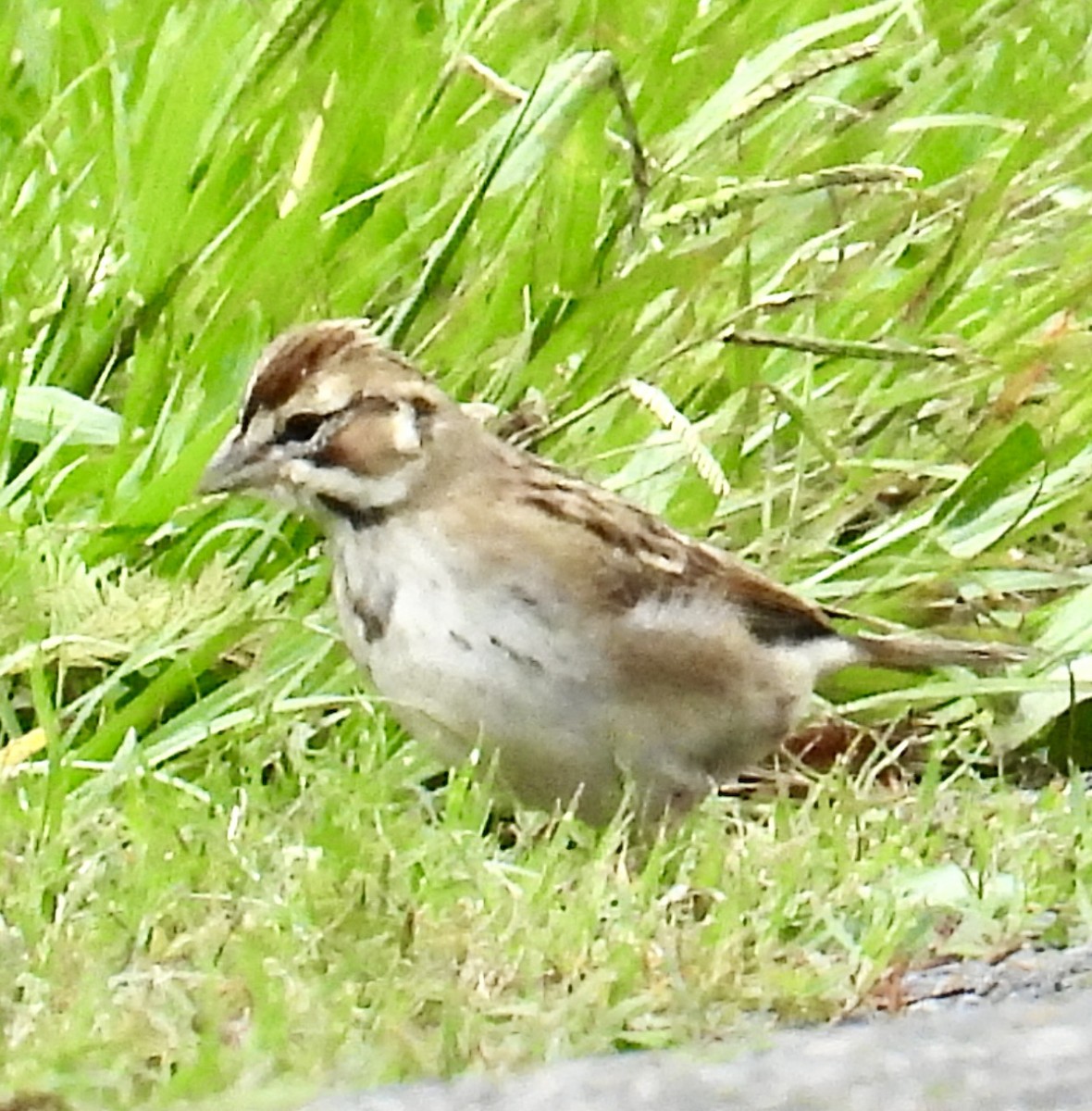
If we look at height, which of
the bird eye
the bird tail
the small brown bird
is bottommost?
the bird tail

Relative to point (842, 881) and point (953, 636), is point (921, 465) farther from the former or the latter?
point (842, 881)

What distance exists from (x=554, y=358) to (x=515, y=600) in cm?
97

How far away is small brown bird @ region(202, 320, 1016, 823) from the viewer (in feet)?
11.8

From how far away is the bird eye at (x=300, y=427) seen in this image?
151 inches

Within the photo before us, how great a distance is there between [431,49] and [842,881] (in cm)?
211

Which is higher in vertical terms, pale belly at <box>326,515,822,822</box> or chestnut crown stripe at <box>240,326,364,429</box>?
chestnut crown stripe at <box>240,326,364,429</box>

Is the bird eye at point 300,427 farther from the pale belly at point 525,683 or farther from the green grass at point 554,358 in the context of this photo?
the green grass at point 554,358

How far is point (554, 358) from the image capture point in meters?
4.55

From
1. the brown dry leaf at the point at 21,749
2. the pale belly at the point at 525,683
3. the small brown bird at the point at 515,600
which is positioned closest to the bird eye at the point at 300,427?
the small brown bird at the point at 515,600

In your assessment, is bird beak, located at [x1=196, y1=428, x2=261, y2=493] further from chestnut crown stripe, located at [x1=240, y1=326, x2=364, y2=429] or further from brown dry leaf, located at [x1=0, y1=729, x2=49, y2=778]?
brown dry leaf, located at [x1=0, y1=729, x2=49, y2=778]

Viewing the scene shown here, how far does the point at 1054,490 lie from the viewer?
4691 millimetres

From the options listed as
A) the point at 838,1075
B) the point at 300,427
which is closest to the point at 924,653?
the point at 300,427

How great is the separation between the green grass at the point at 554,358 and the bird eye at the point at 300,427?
0.31m

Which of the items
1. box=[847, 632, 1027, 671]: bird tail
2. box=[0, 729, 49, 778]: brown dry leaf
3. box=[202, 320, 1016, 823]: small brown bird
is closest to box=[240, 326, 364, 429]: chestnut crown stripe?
box=[202, 320, 1016, 823]: small brown bird
